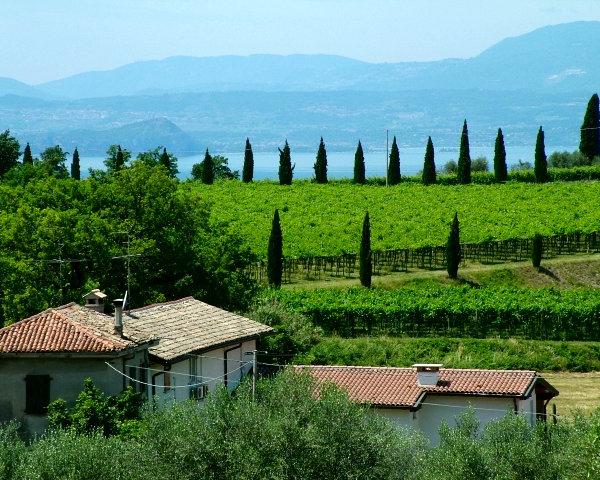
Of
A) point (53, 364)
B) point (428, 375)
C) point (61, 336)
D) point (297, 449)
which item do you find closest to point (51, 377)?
point (53, 364)

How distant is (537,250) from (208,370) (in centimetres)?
3520

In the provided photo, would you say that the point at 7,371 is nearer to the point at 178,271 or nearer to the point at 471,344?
the point at 178,271

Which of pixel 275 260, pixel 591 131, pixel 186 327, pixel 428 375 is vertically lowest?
pixel 275 260

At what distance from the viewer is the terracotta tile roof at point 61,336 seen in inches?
1243

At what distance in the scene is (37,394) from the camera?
32.0 m

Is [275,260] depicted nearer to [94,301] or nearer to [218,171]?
[94,301]

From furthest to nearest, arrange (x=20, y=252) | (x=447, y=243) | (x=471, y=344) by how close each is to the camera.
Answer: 1. (x=447, y=243)
2. (x=471, y=344)
3. (x=20, y=252)

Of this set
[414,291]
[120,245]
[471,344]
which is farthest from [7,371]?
[414,291]

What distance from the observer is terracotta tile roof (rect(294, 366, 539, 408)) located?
115ft

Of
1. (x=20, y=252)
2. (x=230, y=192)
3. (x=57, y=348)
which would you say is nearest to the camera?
(x=57, y=348)

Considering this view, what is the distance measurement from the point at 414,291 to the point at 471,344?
A: 7.68m

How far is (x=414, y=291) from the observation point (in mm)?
61094

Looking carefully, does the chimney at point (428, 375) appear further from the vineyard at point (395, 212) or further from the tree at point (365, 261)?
the vineyard at point (395, 212)

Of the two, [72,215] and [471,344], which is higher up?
[72,215]
